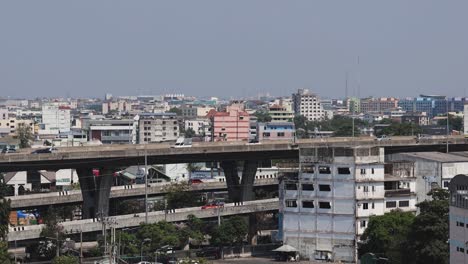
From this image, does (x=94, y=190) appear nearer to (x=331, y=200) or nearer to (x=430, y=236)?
(x=331, y=200)

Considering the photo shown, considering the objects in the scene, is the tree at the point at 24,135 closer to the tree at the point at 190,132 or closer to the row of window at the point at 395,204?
the tree at the point at 190,132

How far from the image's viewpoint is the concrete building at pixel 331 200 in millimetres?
40312

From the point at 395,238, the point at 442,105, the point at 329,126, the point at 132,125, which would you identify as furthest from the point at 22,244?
the point at 442,105

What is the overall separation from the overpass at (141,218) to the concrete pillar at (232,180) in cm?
368

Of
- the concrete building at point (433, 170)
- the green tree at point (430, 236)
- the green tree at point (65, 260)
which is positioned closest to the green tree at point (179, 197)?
the concrete building at point (433, 170)

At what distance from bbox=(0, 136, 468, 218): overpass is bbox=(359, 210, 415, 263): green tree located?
4.95m

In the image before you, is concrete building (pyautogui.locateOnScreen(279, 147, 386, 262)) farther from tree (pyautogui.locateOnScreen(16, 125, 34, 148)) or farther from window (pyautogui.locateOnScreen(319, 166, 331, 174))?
tree (pyautogui.locateOnScreen(16, 125, 34, 148))

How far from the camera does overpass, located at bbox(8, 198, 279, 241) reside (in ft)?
134

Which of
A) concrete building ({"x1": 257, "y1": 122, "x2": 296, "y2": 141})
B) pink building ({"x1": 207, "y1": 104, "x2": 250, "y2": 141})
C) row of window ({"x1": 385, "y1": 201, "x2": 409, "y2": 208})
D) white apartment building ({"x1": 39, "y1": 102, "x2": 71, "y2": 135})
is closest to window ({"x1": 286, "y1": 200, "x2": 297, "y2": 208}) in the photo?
row of window ({"x1": 385, "y1": 201, "x2": 409, "y2": 208})

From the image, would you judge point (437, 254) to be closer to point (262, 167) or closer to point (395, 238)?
point (395, 238)

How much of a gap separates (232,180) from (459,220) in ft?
75.0

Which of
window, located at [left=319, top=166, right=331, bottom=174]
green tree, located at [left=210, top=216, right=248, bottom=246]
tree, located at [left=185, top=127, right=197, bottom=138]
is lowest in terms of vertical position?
green tree, located at [left=210, top=216, right=248, bottom=246]

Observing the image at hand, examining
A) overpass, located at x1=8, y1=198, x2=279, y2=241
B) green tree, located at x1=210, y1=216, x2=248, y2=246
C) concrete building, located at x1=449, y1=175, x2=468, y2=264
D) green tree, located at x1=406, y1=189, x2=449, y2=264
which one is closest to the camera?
concrete building, located at x1=449, y1=175, x2=468, y2=264

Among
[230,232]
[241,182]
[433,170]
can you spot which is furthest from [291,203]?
[241,182]
